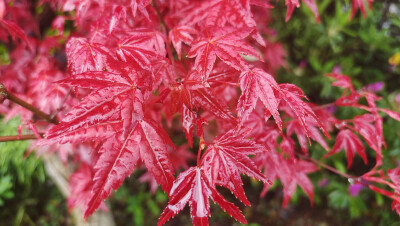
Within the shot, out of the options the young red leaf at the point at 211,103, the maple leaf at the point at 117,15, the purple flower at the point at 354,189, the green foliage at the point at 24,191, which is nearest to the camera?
the young red leaf at the point at 211,103

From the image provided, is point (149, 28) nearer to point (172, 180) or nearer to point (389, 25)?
point (172, 180)

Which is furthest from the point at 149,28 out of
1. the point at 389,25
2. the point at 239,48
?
the point at 389,25

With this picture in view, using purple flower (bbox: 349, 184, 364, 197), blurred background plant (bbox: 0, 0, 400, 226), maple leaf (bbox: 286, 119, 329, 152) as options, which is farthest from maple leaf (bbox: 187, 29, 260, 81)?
purple flower (bbox: 349, 184, 364, 197)

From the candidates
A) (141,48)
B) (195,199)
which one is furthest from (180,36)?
(195,199)

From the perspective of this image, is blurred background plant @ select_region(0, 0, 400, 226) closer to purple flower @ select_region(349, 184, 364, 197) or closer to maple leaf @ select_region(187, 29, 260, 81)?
purple flower @ select_region(349, 184, 364, 197)

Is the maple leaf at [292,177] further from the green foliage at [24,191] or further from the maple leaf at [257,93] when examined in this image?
the green foliage at [24,191]

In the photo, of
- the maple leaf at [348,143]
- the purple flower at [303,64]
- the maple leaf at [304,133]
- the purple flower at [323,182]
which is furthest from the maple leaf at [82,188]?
the purple flower at [303,64]

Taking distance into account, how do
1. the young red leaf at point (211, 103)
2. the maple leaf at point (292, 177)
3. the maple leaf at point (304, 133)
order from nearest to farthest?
the young red leaf at point (211, 103), the maple leaf at point (304, 133), the maple leaf at point (292, 177)

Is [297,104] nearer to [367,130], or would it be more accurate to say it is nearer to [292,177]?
[367,130]
